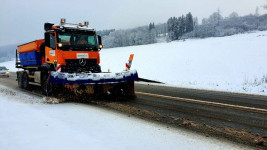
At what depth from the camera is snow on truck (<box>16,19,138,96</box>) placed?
8.80m

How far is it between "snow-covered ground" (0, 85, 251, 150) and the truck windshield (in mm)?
4090

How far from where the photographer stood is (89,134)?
481cm

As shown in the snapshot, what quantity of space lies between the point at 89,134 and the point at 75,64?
223 inches

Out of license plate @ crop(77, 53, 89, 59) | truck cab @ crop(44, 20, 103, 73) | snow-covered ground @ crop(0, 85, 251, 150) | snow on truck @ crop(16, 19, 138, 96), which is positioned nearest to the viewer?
snow-covered ground @ crop(0, 85, 251, 150)

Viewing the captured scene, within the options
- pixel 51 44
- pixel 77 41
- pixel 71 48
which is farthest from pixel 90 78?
pixel 51 44

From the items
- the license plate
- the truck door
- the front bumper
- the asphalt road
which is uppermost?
the truck door

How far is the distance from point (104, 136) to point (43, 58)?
8.06 meters

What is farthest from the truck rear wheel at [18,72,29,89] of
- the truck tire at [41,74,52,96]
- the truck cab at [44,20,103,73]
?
the truck cab at [44,20,103,73]

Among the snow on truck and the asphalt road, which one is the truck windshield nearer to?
the snow on truck

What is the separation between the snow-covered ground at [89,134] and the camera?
163 inches

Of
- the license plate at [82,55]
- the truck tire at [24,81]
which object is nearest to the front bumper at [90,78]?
the license plate at [82,55]

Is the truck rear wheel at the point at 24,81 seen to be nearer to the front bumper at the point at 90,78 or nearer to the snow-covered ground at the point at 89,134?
the front bumper at the point at 90,78

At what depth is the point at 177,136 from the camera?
4.82 metres

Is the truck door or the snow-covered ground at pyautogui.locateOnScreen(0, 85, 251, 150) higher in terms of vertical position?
the truck door
